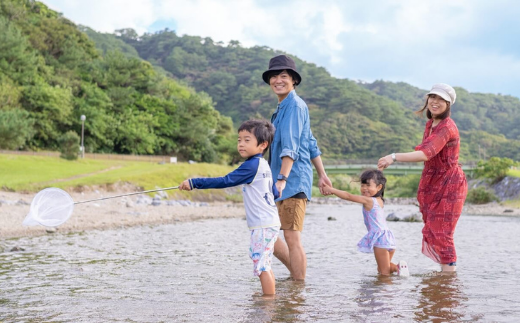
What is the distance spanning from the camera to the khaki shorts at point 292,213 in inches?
212

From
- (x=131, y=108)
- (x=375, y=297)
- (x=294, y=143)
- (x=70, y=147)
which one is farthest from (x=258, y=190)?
(x=131, y=108)

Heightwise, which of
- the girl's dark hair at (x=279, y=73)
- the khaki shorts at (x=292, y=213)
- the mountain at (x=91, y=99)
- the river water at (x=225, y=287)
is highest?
the mountain at (x=91, y=99)

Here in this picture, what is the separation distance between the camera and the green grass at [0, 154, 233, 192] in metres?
20.2

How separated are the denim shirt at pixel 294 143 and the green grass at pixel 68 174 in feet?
49.6

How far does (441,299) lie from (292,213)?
1558mm

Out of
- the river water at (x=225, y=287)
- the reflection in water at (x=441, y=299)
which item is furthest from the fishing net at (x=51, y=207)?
the reflection in water at (x=441, y=299)

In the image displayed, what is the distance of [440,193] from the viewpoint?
5.77 m

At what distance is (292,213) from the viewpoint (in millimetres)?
5383

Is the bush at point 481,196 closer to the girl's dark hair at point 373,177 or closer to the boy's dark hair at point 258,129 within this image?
the girl's dark hair at point 373,177

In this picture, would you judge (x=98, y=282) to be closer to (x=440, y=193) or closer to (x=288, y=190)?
(x=288, y=190)

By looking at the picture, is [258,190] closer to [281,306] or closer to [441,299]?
[281,306]

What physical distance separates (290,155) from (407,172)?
54263mm

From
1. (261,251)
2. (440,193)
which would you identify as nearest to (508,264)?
(440,193)

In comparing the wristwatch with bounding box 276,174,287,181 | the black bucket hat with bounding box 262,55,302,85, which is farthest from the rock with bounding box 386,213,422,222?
the wristwatch with bounding box 276,174,287,181
